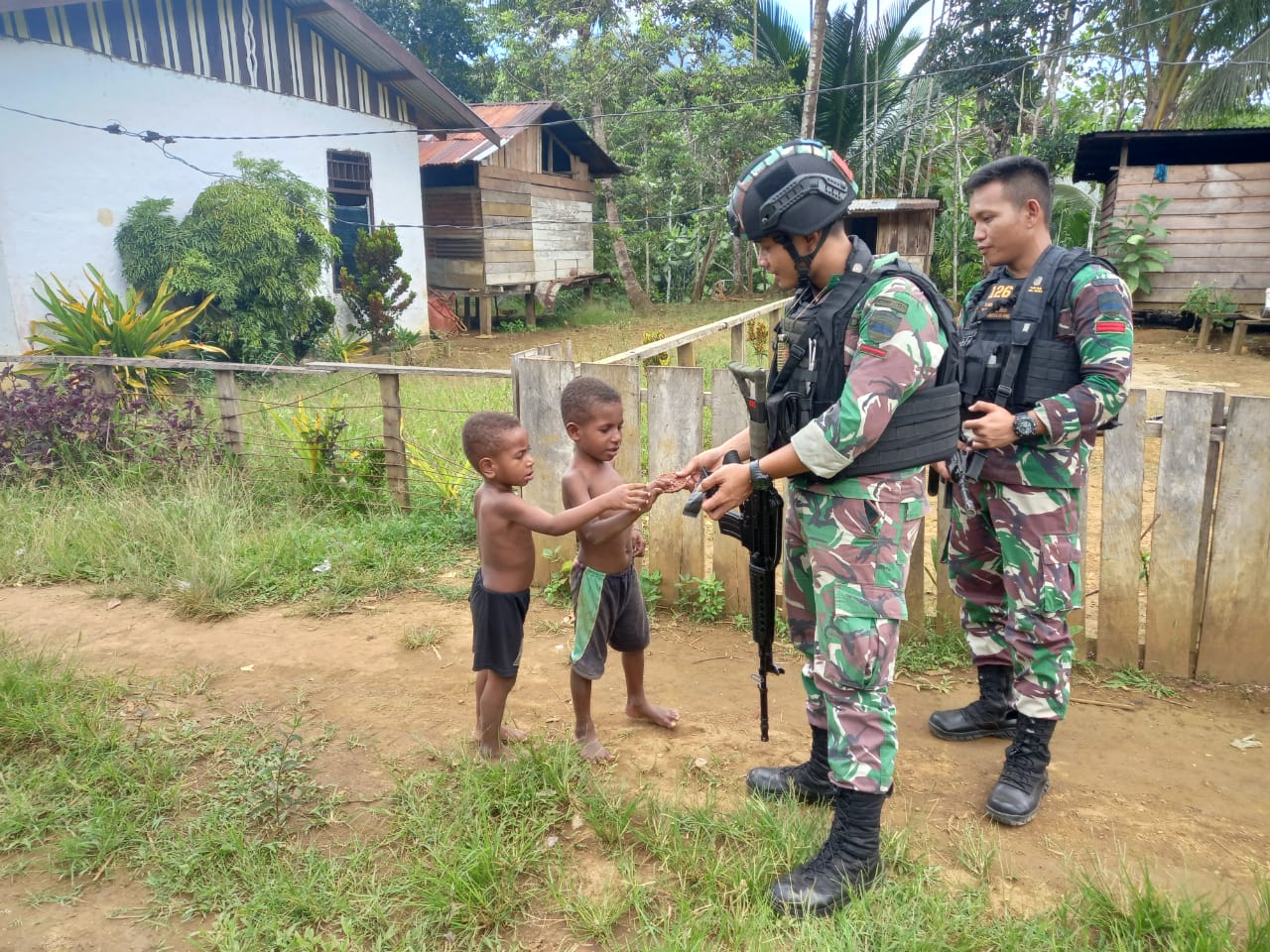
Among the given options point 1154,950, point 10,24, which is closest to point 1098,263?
point 1154,950

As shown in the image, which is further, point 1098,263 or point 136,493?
point 136,493

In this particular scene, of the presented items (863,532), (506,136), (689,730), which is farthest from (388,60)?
(863,532)

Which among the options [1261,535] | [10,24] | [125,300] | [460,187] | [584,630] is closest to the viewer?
[584,630]

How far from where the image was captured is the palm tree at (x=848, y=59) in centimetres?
1734

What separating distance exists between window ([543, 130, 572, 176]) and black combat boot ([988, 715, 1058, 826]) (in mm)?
17493

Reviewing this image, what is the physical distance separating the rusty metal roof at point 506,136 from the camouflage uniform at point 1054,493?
13.7m

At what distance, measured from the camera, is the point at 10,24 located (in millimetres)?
8711

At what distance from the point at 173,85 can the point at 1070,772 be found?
12.1m

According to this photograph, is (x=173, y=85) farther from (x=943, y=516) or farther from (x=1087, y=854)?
(x=1087, y=854)

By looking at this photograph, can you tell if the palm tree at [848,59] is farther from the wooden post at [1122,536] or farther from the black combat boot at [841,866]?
the black combat boot at [841,866]

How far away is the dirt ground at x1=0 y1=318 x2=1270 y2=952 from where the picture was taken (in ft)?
7.50

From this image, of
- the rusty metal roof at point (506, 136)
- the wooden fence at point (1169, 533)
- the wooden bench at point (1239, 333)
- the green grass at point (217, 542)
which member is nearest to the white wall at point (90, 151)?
the rusty metal roof at point (506, 136)

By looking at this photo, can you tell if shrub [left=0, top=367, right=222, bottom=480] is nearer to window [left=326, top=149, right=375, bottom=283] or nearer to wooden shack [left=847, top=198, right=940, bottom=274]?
window [left=326, top=149, right=375, bottom=283]

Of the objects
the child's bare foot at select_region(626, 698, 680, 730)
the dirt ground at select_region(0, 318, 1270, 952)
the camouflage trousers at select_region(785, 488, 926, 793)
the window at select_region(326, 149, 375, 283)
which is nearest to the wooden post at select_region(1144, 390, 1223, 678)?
the dirt ground at select_region(0, 318, 1270, 952)
